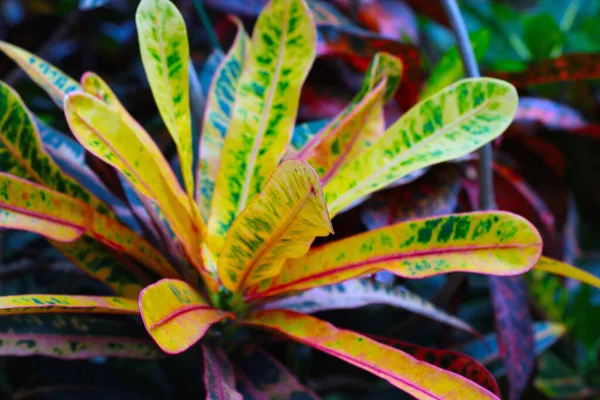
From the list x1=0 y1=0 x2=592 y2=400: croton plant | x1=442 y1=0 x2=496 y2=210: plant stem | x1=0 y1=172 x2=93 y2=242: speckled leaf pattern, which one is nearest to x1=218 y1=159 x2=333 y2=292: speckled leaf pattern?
x1=0 y1=0 x2=592 y2=400: croton plant

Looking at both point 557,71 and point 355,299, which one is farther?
point 557,71

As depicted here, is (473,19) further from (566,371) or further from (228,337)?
(228,337)

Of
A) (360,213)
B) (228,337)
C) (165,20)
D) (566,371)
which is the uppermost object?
(165,20)

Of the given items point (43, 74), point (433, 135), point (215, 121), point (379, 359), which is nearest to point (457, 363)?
point (379, 359)

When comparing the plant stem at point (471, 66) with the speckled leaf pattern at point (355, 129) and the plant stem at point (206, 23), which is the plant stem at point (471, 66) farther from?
the plant stem at point (206, 23)

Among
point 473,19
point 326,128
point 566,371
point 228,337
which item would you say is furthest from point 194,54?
point 566,371

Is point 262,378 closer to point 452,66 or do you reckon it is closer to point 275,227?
point 275,227
